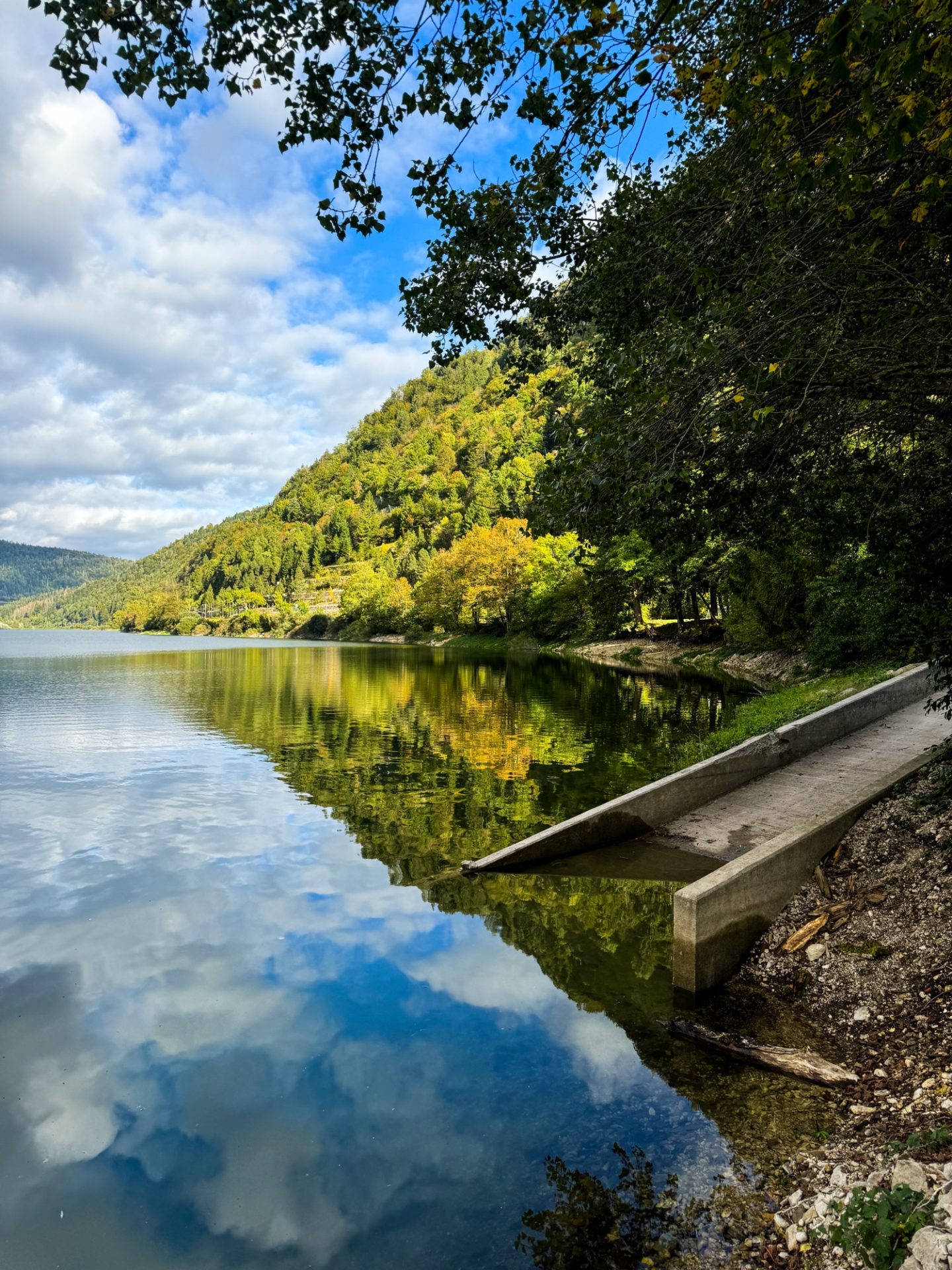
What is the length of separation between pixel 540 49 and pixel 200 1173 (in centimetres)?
840

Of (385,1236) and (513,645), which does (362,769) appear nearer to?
(385,1236)

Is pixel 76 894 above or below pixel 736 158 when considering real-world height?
below

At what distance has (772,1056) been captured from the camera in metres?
6.59

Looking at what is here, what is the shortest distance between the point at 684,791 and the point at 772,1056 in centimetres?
647

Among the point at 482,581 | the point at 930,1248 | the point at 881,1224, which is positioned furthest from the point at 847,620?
the point at 482,581

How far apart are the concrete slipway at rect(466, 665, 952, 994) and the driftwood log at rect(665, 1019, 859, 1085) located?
26.3 inches

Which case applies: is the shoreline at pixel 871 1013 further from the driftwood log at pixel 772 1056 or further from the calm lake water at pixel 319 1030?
the calm lake water at pixel 319 1030

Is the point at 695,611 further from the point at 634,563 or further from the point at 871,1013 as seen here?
the point at 871,1013

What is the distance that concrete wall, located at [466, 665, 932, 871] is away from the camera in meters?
12.0

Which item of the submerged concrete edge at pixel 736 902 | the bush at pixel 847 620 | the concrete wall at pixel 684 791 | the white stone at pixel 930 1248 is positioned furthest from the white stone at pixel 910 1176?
the bush at pixel 847 620

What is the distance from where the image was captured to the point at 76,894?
465 inches

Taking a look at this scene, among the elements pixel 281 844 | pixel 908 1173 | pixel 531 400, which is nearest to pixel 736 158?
pixel 531 400

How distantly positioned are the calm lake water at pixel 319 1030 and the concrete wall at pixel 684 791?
0.57 meters

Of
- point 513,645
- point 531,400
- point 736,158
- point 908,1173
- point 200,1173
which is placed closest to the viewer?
point 908,1173
